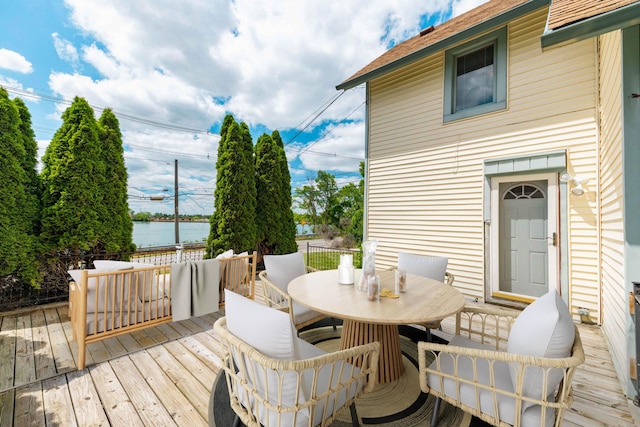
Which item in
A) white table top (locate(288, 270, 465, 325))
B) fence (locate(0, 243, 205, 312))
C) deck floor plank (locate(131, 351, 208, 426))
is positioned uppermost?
white table top (locate(288, 270, 465, 325))

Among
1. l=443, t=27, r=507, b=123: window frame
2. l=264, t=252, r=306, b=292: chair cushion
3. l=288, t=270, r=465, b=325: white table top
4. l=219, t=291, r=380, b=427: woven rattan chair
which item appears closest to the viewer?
l=219, t=291, r=380, b=427: woven rattan chair

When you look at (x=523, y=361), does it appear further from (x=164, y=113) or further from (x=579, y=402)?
(x=164, y=113)

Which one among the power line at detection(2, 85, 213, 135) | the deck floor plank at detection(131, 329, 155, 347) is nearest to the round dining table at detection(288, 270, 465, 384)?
the deck floor plank at detection(131, 329, 155, 347)

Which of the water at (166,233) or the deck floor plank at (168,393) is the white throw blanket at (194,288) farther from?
the water at (166,233)

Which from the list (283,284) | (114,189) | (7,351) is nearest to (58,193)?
(114,189)

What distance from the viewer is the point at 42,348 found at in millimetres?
2828

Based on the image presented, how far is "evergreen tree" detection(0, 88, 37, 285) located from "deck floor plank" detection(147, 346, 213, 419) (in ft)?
9.69

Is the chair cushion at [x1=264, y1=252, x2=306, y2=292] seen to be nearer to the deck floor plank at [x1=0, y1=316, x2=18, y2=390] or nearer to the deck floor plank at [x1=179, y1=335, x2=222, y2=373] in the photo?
the deck floor plank at [x1=179, y1=335, x2=222, y2=373]

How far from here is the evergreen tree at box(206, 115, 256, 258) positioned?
20.4ft

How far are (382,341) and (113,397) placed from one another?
7.20ft

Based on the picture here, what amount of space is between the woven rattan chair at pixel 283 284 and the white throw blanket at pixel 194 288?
0.79 m

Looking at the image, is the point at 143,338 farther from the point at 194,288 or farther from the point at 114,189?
the point at 114,189

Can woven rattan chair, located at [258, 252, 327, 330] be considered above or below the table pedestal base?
above

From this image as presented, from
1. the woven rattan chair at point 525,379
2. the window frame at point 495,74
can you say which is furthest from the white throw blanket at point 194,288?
the window frame at point 495,74
